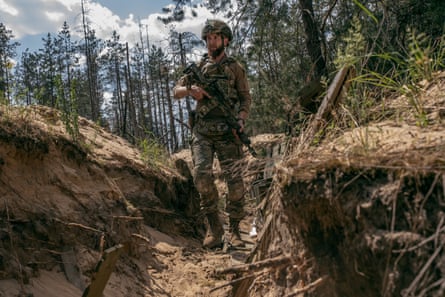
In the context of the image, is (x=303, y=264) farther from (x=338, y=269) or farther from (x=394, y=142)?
(x=394, y=142)

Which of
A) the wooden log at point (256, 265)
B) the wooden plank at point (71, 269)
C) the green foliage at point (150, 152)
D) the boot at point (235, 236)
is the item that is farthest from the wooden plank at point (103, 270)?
the green foliage at point (150, 152)

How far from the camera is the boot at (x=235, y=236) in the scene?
4.29m

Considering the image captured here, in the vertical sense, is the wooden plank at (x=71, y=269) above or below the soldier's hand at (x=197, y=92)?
below

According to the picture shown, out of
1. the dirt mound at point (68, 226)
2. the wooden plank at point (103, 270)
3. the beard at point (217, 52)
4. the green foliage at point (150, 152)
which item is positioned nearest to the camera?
the wooden plank at point (103, 270)

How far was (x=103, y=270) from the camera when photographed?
2168 millimetres

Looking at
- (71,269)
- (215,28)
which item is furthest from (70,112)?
(71,269)

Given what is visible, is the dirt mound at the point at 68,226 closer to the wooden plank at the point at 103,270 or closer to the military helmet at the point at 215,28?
the wooden plank at the point at 103,270

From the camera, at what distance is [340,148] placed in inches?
68.6

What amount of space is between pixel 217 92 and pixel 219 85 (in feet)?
0.31

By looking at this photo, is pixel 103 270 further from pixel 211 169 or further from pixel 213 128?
pixel 213 128

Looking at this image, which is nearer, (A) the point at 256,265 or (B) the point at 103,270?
(A) the point at 256,265

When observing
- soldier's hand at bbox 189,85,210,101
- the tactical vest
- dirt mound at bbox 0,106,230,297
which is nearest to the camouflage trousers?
the tactical vest

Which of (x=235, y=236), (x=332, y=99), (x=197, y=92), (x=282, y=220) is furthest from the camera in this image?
(x=197, y=92)

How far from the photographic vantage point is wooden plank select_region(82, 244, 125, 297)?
83.1 inches
